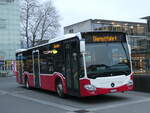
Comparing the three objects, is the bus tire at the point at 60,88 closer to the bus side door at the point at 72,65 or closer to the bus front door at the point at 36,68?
the bus side door at the point at 72,65

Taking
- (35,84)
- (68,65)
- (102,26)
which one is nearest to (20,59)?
(35,84)

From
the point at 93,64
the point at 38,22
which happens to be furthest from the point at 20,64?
the point at 38,22

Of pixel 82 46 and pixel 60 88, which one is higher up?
pixel 82 46

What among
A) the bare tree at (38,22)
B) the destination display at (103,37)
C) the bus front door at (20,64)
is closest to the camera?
the destination display at (103,37)

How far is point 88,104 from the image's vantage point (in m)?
11.6

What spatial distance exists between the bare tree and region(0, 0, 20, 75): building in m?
20.1

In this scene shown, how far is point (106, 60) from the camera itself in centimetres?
1158

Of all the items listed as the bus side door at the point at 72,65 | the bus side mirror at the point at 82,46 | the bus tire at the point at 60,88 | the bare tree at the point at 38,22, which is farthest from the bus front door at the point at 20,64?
the bare tree at the point at 38,22

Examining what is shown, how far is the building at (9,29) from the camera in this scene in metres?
67.4

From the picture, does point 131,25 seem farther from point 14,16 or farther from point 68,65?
point 68,65

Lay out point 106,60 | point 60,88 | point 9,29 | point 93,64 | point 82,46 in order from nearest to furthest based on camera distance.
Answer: point 82,46 → point 93,64 → point 106,60 → point 60,88 → point 9,29

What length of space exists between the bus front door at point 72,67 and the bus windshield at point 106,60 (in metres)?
0.67

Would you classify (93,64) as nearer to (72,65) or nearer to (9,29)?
(72,65)

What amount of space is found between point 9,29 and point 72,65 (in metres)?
59.4
